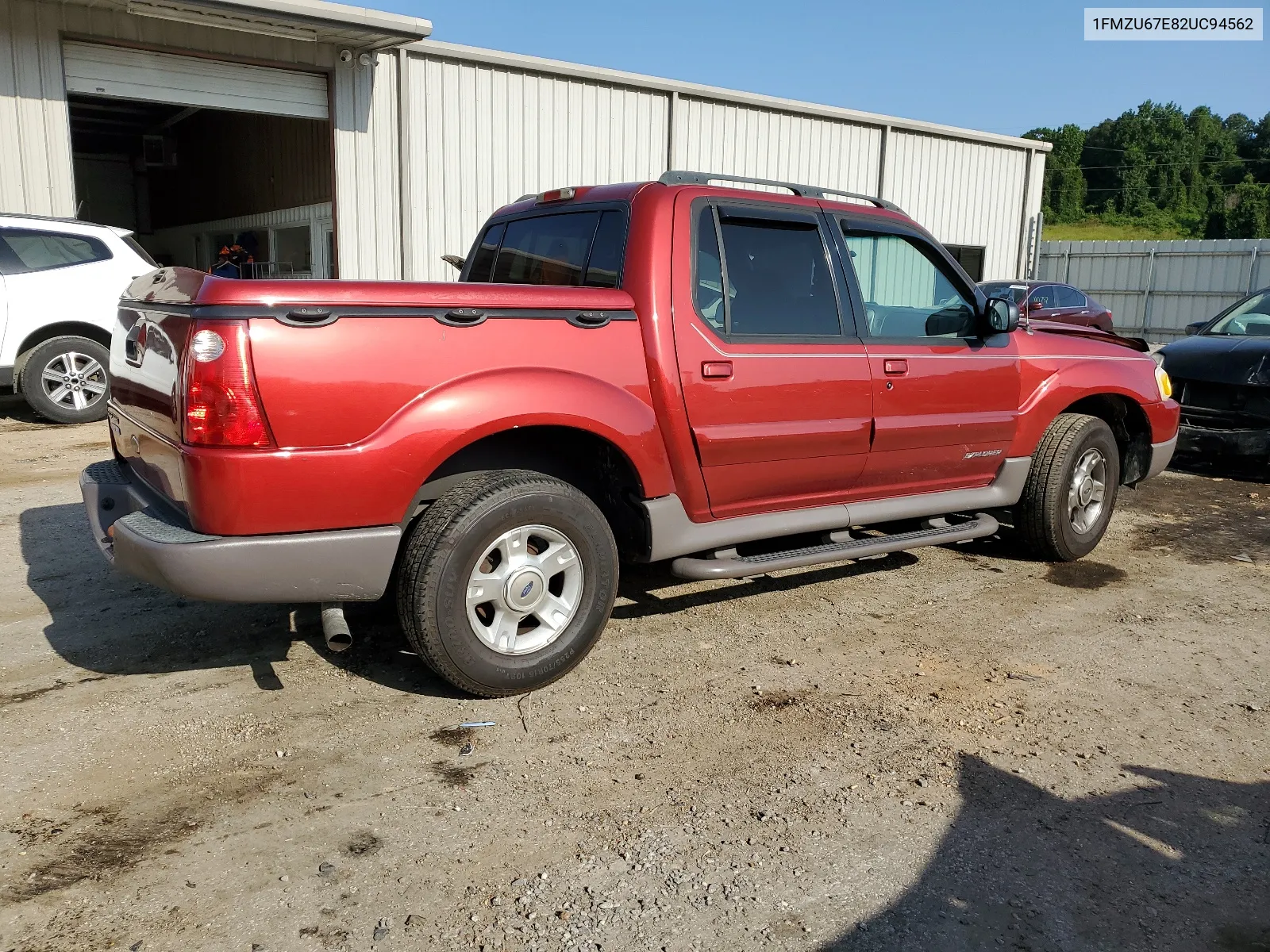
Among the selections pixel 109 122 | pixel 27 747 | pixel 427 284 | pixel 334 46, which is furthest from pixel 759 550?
pixel 109 122

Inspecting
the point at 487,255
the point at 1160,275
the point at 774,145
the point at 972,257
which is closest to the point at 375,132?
the point at 774,145

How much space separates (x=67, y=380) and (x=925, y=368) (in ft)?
26.5

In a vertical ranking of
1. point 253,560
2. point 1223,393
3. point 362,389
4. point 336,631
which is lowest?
point 336,631

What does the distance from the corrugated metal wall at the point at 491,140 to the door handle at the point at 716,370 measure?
34.3 feet

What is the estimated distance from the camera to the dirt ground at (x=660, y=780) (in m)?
2.54

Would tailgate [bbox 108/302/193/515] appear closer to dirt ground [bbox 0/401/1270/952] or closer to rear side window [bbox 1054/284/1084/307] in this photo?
dirt ground [bbox 0/401/1270/952]

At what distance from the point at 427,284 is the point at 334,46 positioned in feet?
36.5

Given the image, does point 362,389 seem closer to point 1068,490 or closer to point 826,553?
point 826,553

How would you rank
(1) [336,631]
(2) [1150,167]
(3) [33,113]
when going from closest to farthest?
(1) [336,631] < (3) [33,113] < (2) [1150,167]

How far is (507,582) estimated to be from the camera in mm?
3682

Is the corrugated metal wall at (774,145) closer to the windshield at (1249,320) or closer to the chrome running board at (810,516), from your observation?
the windshield at (1249,320)

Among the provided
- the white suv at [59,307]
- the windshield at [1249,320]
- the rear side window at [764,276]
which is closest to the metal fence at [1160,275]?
the windshield at [1249,320]

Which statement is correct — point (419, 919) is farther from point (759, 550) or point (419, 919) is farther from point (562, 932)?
point (759, 550)

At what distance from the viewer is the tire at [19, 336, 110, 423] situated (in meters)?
9.24
